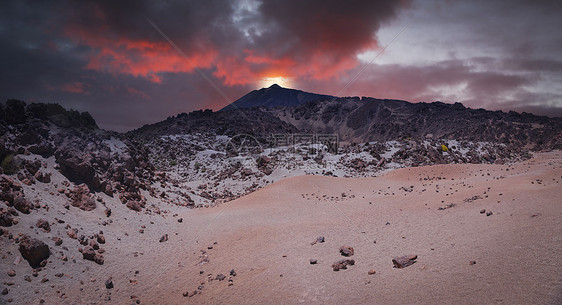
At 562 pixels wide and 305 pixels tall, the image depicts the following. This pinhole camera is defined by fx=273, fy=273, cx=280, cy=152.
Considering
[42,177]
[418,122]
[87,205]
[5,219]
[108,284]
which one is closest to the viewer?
[108,284]

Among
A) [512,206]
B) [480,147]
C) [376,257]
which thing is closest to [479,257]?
[376,257]

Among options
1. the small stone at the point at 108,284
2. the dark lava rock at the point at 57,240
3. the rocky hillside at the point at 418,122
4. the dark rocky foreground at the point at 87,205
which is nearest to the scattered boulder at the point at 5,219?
the dark rocky foreground at the point at 87,205

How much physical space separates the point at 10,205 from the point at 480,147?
111 feet

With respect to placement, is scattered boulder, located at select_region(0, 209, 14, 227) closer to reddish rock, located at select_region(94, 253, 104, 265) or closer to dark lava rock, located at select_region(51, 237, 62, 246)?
dark lava rock, located at select_region(51, 237, 62, 246)

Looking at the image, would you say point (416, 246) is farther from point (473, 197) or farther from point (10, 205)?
point (10, 205)

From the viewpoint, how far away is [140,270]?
5.61m

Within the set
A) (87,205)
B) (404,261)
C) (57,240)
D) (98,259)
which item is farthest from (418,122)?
(57,240)

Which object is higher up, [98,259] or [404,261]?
[404,261]

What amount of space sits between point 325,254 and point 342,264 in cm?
75

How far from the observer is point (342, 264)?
4719mm

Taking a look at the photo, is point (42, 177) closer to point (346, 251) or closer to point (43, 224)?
point (43, 224)

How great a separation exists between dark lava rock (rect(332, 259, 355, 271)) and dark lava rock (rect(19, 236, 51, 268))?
5.11m

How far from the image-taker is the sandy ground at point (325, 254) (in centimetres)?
357

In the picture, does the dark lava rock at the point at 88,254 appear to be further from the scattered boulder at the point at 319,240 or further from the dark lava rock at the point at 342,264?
the dark lava rock at the point at 342,264
